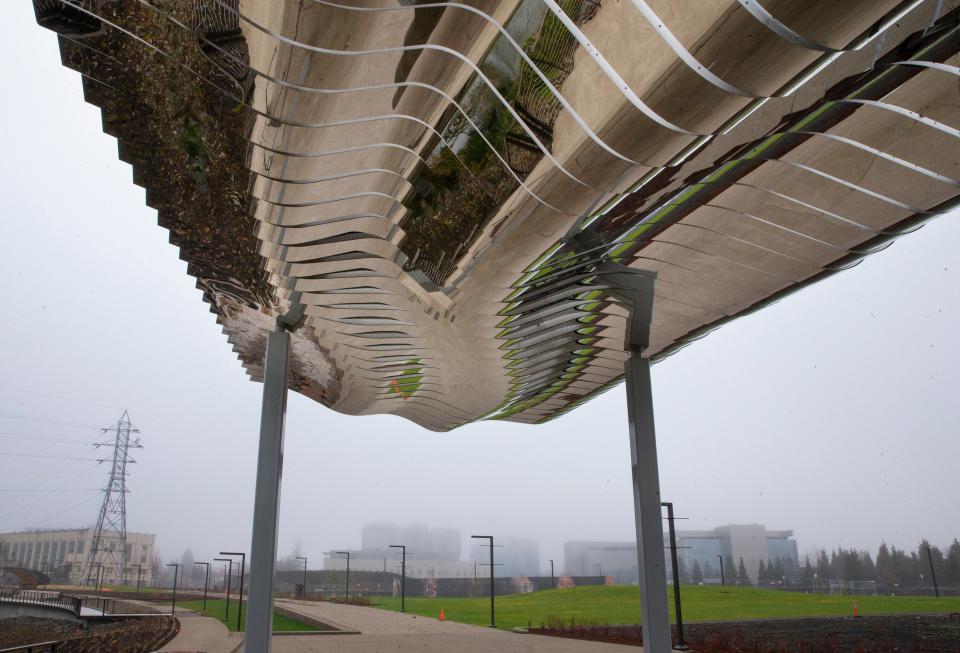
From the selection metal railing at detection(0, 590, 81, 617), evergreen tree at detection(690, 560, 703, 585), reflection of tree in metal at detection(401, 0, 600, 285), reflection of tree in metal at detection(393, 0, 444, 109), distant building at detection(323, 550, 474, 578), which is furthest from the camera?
distant building at detection(323, 550, 474, 578)

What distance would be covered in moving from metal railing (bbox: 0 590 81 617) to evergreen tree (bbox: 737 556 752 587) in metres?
56.9

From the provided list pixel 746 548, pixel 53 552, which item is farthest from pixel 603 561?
pixel 53 552

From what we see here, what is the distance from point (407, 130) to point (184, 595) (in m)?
69.2

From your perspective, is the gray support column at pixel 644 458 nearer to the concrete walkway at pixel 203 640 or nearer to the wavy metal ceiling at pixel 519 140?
the wavy metal ceiling at pixel 519 140

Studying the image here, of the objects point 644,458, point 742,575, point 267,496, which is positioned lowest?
point 742,575

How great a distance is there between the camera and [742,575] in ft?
225

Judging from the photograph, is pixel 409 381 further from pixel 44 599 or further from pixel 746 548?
pixel 746 548

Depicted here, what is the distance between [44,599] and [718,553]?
201 ft

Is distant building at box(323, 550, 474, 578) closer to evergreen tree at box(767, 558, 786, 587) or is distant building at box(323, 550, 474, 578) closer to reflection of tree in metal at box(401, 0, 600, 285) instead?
evergreen tree at box(767, 558, 786, 587)

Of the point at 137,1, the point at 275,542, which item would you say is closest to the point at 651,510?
the point at 275,542

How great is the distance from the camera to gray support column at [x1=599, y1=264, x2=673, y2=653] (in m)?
8.04

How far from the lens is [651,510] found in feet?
30.3

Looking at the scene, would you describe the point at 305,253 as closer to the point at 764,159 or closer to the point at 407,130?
the point at 407,130

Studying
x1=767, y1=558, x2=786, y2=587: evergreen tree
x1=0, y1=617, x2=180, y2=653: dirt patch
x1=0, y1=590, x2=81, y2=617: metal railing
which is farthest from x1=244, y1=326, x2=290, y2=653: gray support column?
x1=767, y1=558, x2=786, y2=587: evergreen tree
